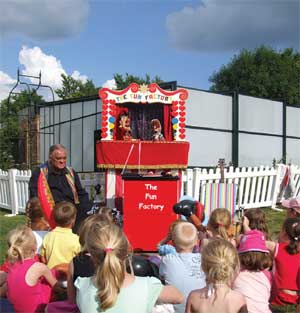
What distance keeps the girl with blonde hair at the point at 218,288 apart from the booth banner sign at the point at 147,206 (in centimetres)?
418

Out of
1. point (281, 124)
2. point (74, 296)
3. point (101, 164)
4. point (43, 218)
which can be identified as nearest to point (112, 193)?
point (101, 164)

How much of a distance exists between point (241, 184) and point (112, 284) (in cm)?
797

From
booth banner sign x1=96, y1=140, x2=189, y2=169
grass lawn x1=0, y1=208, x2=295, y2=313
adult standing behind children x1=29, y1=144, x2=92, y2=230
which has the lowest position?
grass lawn x1=0, y1=208, x2=295, y2=313

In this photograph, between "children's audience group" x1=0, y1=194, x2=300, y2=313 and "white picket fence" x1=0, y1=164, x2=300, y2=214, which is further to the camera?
"white picket fence" x1=0, y1=164, x2=300, y2=214

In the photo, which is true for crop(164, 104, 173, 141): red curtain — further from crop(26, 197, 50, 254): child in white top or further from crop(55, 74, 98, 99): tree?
crop(55, 74, 98, 99): tree

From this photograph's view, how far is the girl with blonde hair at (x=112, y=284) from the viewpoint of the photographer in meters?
2.25

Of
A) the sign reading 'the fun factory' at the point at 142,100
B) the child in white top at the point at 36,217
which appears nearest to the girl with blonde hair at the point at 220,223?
the child in white top at the point at 36,217

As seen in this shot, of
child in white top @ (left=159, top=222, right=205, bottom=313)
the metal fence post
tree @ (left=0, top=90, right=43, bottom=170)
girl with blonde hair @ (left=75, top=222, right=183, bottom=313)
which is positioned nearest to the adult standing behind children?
child in white top @ (left=159, top=222, right=205, bottom=313)

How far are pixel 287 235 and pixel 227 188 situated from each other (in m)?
4.45

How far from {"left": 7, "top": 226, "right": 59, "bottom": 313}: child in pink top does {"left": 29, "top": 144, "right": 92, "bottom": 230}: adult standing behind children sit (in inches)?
62.1

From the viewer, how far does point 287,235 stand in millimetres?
3725

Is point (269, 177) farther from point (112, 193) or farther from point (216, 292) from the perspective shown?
point (216, 292)

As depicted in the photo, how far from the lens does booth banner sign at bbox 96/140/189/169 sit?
776cm

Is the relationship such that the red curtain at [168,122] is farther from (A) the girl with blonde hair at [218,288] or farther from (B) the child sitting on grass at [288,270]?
(A) the girl with blonde hair at [218,288]
